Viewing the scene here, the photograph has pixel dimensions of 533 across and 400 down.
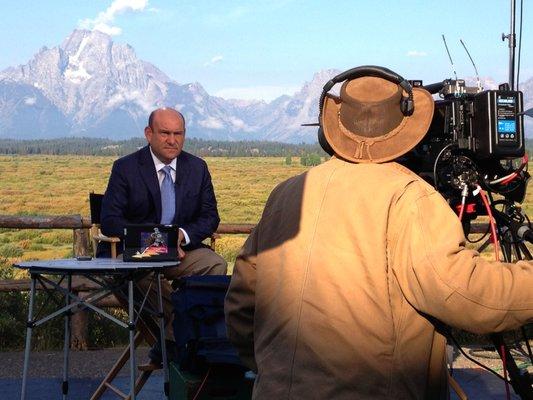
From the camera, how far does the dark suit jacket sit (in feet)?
16.3

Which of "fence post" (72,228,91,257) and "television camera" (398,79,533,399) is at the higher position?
"television camera" (398,79,533,399)

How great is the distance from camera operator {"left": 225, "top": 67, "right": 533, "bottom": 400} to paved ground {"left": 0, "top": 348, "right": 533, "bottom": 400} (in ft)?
10.2

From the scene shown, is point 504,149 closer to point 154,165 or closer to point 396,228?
point 396,228

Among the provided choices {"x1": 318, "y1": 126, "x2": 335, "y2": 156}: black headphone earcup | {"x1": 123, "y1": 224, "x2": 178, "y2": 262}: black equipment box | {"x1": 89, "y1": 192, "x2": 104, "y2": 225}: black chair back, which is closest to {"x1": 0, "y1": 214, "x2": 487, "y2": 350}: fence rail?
{"x1": 89, "y1": 192, "x2": 104, "y2": 225}: black chair back

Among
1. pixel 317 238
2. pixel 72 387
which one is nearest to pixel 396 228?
pixel 317 238

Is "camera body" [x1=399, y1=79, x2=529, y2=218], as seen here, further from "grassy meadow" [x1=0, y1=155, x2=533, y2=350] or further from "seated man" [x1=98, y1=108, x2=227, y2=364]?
"seated man" [x1=98, y1=108, x2=227, y2=364]

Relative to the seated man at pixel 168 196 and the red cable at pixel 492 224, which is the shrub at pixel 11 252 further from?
the red cable at pixel 492 224

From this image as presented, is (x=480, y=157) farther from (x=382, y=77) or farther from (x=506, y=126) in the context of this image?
(x=382, y=77)

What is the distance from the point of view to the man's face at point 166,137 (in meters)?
5.17

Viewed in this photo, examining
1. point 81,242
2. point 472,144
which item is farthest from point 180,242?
point 472,144

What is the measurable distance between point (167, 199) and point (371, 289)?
327 cm

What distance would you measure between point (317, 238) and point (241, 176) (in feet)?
319

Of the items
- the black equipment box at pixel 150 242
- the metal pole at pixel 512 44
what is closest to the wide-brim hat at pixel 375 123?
the metal pole at pixel 512 44

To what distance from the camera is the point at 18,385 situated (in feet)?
17.3
